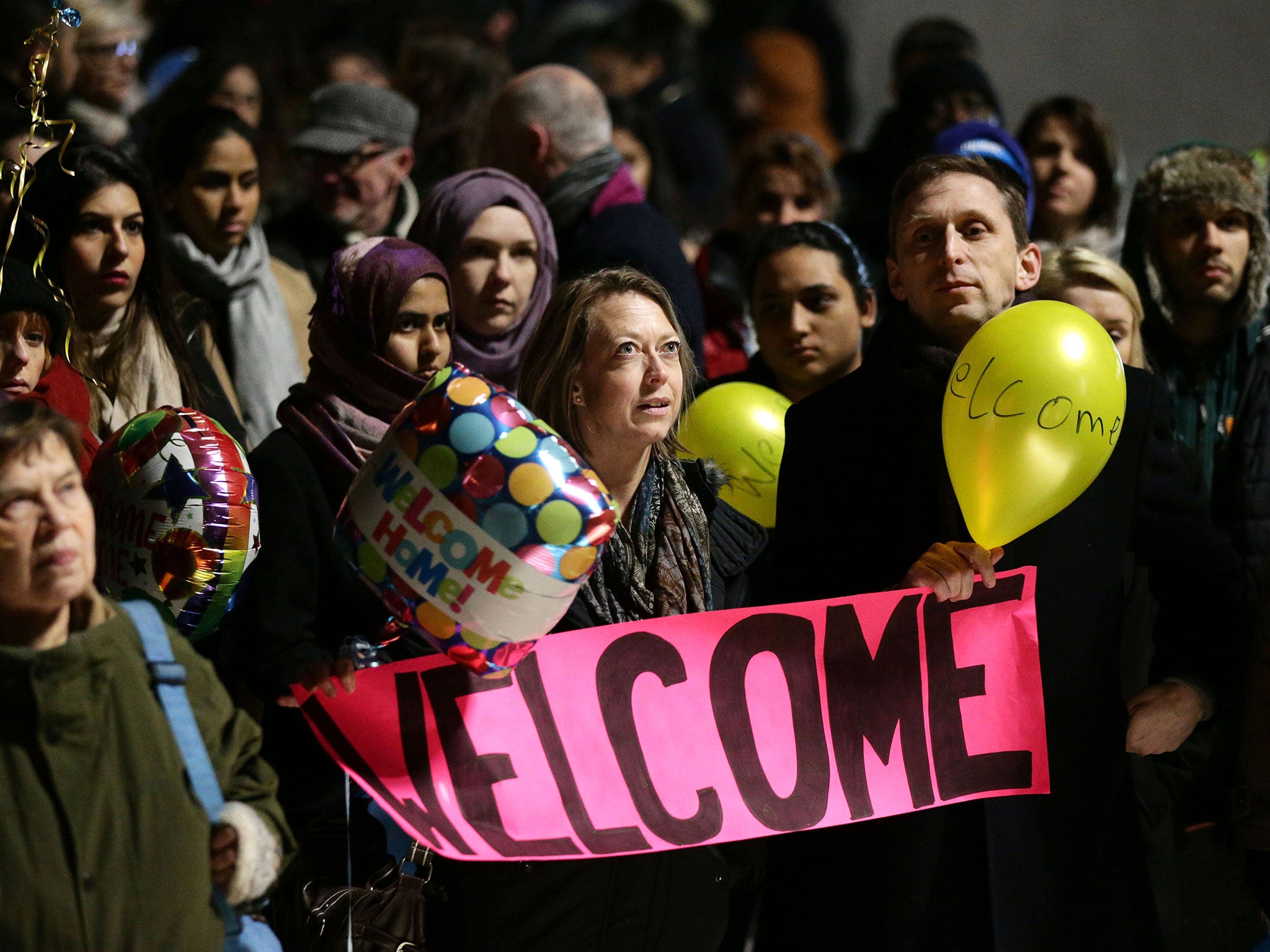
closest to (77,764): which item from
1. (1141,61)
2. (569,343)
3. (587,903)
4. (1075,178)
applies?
(587,903)

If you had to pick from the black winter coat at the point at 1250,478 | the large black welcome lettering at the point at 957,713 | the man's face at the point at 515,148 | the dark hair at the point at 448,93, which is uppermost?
the dark hair at the point at 448,93

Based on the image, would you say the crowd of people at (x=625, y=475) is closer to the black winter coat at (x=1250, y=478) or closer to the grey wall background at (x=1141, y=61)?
the black winter coat at (x=1250, y=478)

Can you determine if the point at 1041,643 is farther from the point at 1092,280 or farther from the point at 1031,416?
the point at 1092,280

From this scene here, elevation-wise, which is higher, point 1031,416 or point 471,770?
point 1031,416

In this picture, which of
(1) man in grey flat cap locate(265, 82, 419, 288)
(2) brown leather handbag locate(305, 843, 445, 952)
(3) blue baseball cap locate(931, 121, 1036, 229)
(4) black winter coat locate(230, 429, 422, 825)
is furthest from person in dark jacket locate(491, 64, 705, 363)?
(2) brown leather handbag locate(305, 843, 445, 952)

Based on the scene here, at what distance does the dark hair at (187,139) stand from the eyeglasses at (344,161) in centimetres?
53

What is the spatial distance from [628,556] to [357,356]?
2.57 feet

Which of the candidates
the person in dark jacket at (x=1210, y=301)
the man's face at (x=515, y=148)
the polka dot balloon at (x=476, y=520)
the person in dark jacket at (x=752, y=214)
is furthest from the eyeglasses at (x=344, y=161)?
the polka dot balloon at (x=476, y=520)

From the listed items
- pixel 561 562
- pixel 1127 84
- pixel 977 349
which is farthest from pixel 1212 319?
pixel 1127 84

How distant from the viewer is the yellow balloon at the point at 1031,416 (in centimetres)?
301

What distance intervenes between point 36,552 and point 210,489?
72 centimetres

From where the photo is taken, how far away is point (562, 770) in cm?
301

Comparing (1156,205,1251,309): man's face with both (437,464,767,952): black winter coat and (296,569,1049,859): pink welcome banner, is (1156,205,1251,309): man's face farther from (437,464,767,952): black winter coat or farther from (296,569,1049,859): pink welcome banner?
(437,464,767,952): black winter coat

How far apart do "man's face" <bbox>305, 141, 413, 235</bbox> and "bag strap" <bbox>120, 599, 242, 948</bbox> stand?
3.35m
